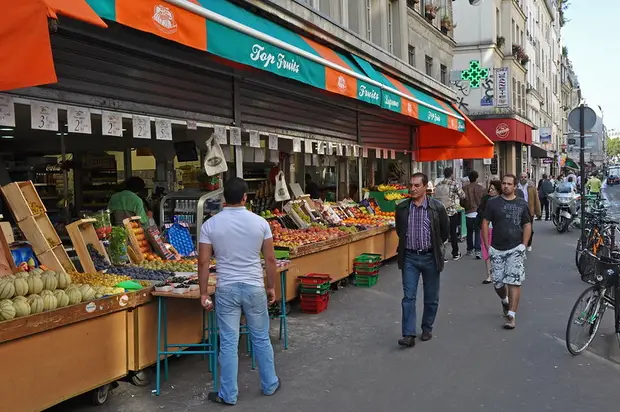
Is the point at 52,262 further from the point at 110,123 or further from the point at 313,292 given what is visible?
the point at 313,292

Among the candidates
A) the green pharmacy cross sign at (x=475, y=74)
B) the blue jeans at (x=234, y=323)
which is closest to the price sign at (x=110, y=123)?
the blue jeans at (x=234, y=323)

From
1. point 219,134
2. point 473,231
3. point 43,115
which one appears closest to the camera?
point 43,115

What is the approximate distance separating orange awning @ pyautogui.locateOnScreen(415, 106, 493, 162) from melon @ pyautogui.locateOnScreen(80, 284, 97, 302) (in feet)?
48.1

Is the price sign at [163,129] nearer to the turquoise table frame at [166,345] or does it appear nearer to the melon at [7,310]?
the turquoise table frame at [166,345]

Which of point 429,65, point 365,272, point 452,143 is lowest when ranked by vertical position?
point 365,272

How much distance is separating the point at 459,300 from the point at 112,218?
561cm

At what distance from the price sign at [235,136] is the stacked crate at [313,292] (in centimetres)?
250

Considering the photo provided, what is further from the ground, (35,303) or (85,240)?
(85,240)

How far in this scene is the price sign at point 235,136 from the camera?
30.6 ft

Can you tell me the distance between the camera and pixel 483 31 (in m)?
32.0

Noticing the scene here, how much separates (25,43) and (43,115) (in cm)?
196

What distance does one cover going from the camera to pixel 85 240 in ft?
21.9

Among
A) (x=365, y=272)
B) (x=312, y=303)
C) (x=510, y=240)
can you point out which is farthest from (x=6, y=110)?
(x=365, y=272)

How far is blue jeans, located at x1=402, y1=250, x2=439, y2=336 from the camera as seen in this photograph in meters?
6.68
